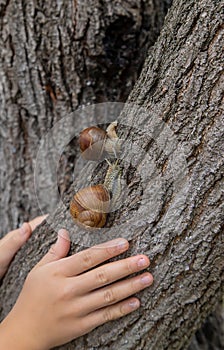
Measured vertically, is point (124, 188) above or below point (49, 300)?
above

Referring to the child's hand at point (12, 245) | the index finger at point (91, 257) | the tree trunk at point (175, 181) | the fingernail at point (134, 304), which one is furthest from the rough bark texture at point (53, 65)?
the fingernail at point (134, 304)

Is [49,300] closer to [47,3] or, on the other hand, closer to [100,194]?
[100,194]

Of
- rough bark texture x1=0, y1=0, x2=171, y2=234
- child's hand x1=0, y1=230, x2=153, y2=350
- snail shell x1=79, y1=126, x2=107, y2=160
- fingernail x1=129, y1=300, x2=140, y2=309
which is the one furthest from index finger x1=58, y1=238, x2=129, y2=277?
rough bark texture x1=0, y1=0, x2=171, y2=234

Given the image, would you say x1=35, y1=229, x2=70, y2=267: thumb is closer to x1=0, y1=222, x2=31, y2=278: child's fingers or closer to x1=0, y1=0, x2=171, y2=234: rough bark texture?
x1=0, y1=222, x2=31, y2=278: child's fingers

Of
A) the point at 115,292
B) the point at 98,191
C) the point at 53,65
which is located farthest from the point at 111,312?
the point at 53,65

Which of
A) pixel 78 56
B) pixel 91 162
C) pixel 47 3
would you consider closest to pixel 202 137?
pixel 91 162

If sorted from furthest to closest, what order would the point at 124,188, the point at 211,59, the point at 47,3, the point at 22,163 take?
the point at 22,163 → the point at 47,3 → the point at 124,188 → the point at 211,59

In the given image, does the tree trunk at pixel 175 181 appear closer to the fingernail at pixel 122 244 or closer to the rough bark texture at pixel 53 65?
the fingernail at pixel 122 244
